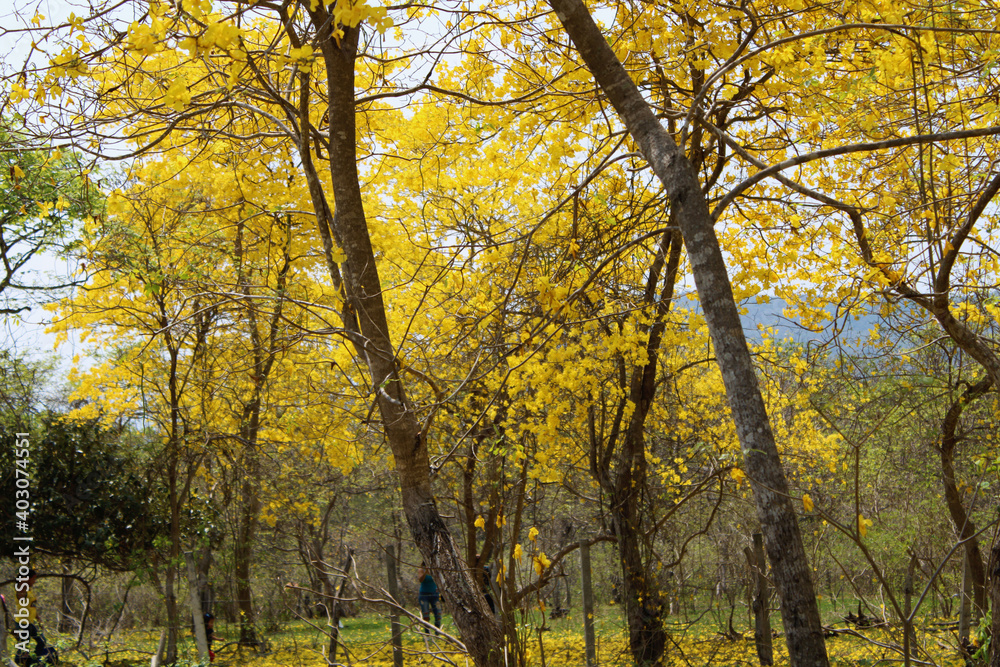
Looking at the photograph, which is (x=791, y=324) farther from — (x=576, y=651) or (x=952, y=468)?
(x=576, y=651)

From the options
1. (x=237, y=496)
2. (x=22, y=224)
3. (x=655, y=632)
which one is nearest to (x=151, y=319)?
(x=237, y=496)

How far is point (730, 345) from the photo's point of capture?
204 cm

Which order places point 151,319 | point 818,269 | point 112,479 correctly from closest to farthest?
point 818,269, point 151,319, point 112,479

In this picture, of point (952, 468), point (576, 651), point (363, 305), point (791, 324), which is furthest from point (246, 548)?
point (952, 468)

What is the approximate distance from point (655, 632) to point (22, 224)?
32.8 feet

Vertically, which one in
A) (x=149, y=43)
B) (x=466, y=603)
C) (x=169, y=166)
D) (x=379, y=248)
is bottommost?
(x=466, y=603)

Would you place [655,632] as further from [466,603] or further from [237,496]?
[237,496]

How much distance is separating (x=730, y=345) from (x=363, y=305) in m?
1.57

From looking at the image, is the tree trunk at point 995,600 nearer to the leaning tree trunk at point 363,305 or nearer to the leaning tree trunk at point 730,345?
the leaning tree trunk at point 730,345

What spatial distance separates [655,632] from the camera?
5.53 metres

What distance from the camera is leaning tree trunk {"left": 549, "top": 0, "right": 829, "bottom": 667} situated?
6.23ft

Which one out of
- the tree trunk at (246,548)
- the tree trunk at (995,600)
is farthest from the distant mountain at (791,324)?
the tree trunk at (246,548)

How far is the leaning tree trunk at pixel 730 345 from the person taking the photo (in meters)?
1.90

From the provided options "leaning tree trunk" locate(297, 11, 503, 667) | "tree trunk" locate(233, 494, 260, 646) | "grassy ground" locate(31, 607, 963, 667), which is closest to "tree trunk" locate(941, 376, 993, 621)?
"grassy ground" locate(31, 607, 963, 667)
